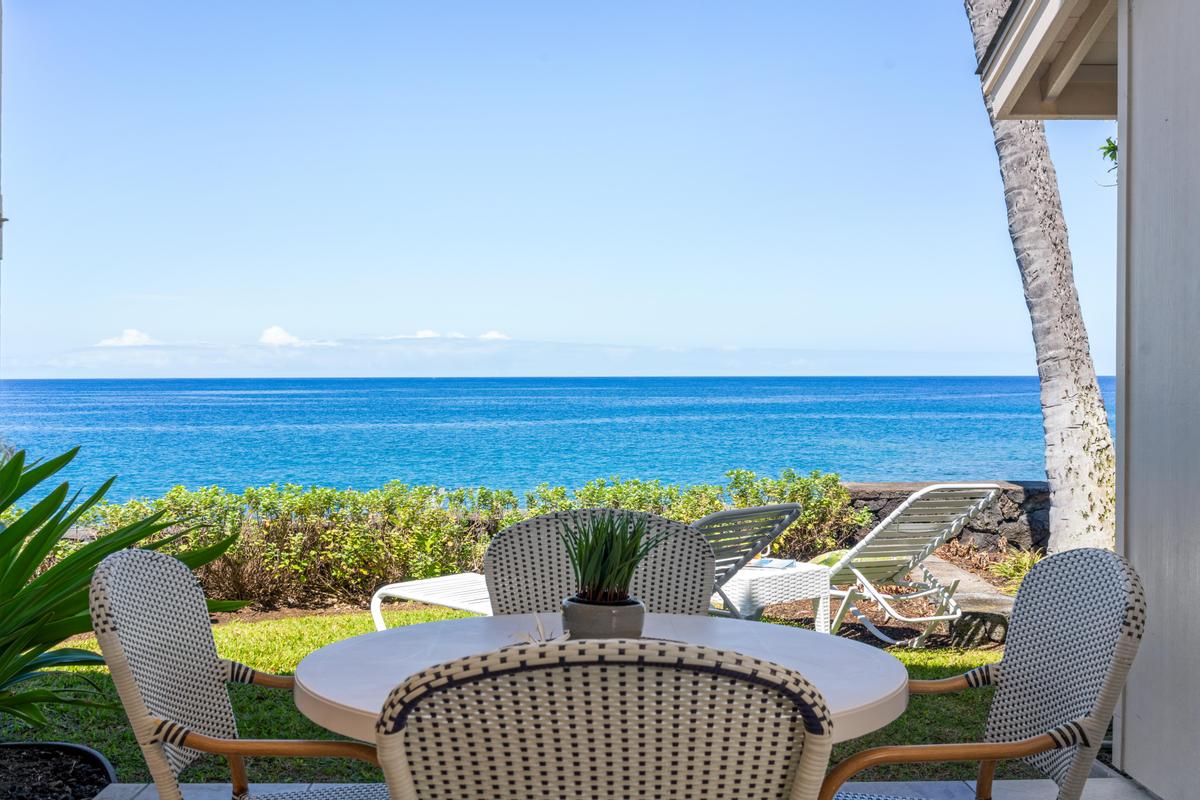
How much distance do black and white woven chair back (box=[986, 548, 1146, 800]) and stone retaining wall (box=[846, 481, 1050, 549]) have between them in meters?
6.07

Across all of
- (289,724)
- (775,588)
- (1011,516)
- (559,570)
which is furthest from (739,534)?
(1011,516)

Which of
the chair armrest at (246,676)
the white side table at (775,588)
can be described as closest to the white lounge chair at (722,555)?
the white side table at (775,588)

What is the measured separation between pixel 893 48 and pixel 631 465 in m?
15.0

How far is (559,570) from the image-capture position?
3021mm

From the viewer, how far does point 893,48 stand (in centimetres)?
3209

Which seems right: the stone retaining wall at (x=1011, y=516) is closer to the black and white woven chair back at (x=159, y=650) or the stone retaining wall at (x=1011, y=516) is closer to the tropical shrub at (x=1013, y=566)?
the tropical shrub at (x=1013, y=566)

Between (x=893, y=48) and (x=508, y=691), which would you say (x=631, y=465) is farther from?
(x=508, y=691)

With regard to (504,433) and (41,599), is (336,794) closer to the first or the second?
(41,599)

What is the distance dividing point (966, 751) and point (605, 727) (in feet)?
3.09

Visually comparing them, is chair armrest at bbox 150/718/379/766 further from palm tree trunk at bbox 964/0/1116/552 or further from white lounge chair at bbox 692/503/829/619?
palm tree trunk at bbox 964/0/1116/552

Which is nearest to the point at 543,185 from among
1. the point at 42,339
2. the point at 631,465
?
the point at 631,465

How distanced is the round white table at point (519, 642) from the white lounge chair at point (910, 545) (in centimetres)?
316

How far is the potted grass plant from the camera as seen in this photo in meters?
1.97

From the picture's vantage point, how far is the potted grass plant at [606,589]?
6.47 ft
